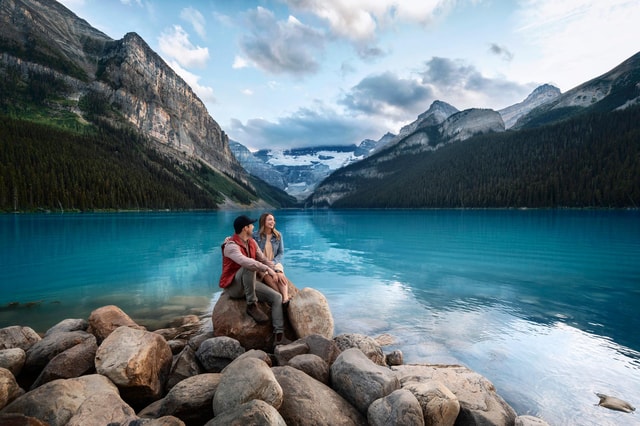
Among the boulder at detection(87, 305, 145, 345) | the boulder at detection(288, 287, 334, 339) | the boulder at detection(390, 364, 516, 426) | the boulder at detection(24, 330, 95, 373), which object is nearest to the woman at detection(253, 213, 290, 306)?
the boulder at detection(288, 287, 334, 339)

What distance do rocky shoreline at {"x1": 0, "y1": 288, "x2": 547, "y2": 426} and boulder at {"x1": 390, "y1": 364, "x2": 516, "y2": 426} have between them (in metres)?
0.02

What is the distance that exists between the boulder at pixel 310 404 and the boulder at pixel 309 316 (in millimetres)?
3389

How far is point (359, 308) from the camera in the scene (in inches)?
690

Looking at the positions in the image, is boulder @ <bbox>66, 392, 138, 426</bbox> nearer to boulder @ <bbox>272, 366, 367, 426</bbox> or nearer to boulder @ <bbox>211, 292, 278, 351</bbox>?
boulder @ <bbox>272, 366, 367, 426</bbox>

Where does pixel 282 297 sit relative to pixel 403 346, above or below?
above

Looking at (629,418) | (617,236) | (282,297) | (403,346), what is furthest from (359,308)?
(617,236)

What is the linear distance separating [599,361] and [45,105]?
260m

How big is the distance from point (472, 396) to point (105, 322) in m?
9.85

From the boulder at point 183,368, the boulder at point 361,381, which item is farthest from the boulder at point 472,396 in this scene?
the boulder at point 183,368

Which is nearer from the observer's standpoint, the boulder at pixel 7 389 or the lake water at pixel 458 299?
the boulder at pixel 7 389

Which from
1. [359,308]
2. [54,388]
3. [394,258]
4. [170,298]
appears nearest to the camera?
[54,388]

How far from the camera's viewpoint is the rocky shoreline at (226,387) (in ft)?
18.0

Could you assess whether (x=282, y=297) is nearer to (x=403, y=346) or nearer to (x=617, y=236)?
(x=403, y=346)

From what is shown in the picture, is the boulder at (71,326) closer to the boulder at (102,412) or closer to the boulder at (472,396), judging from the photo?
the boulder at (102,412)
